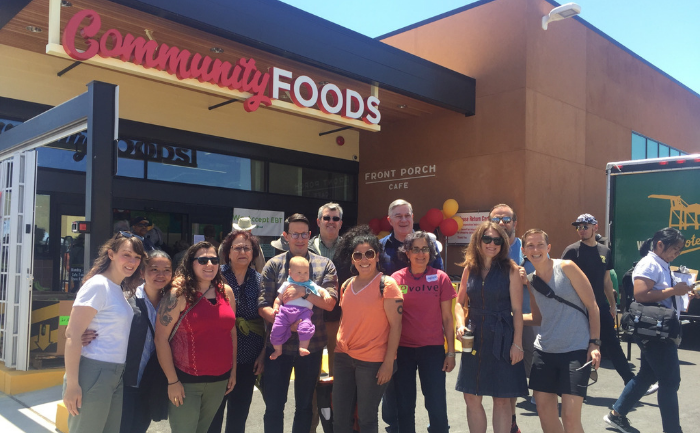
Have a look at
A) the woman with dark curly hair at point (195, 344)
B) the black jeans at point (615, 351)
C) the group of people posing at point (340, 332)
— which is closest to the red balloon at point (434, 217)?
the black jeans at point (615, 351)

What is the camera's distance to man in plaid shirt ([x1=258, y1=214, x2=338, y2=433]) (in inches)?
150

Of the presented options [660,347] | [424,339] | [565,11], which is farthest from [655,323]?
[565,11]

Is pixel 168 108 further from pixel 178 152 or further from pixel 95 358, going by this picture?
pixel 95 358

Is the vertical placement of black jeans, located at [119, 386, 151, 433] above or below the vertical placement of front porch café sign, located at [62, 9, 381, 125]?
below

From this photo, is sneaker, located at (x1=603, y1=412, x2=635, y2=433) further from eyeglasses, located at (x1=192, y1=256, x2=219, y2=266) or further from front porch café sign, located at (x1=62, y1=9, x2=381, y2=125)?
front porch café sign, located at (x1=62, y1=9, x2=381, y2=125)

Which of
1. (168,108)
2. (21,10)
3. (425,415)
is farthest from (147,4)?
(425,415)

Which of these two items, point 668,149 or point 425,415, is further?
point 668,149

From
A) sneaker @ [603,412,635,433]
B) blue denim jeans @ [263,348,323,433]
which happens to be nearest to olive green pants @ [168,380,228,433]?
blue denim jeans @ [263,348,323,433]

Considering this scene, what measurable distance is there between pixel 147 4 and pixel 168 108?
11.0 feet

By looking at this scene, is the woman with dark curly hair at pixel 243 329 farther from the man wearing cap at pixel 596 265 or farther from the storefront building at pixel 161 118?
the man wearing cap at pixel 596 265

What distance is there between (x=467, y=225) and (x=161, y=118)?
7.00 metres

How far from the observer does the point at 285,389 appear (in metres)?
3.90

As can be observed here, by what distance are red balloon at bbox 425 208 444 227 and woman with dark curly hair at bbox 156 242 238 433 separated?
8.52 metres

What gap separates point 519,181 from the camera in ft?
36.4
